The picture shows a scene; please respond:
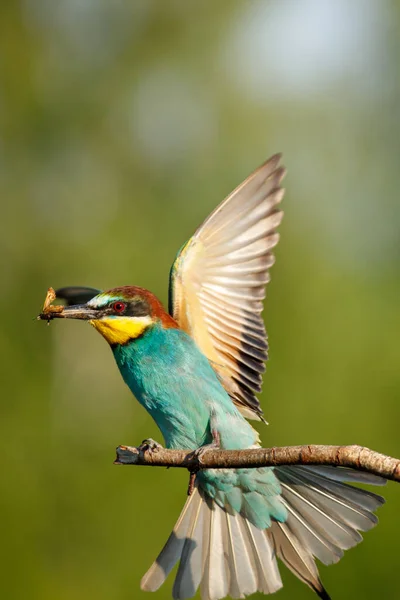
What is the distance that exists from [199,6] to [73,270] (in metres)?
5.64

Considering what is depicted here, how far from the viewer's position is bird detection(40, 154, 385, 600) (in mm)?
3740

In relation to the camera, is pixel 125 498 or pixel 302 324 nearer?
pixel 125 498

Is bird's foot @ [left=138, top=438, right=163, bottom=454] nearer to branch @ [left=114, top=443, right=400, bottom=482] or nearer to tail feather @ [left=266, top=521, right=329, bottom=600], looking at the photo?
branch @ [left=114, top=443, right=400, bottom=482]

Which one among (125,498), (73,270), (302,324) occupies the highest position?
(73,270)

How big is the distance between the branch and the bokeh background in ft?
18.3

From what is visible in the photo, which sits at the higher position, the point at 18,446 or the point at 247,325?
the point at 247,325

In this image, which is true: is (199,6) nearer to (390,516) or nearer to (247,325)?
(390,516)

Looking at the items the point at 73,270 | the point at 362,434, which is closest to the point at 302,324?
the point at 362,434

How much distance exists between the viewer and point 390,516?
28.3 ft

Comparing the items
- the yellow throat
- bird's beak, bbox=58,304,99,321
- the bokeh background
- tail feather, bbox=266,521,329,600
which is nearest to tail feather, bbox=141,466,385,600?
tail feather, bbox=266,521,329,600

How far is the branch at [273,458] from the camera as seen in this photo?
2564 mm

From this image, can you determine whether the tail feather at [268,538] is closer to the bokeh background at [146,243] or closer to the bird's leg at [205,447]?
the bird's leg at [205,447]

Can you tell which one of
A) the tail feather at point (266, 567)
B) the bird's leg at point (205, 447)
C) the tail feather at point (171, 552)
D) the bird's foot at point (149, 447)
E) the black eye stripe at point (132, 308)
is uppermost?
the black eye stripe at point (132, 308)

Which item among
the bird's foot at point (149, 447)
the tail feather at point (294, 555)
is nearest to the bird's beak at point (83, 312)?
the bird's foot at point (149, 447)
